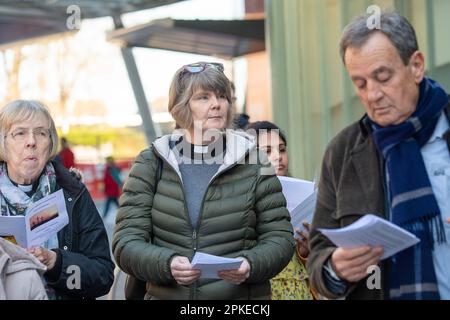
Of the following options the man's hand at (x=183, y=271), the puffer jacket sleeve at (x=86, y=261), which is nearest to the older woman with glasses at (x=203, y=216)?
the man's hand at (x=183, y=271)

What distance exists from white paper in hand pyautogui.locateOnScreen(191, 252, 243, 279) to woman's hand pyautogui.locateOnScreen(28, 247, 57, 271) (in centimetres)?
67

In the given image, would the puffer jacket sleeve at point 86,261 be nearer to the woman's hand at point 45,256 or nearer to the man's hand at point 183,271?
the woman's hand at point 45,256

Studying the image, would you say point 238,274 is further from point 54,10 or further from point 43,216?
point 54,10

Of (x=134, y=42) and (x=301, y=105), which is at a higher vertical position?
(x=134, y=42)

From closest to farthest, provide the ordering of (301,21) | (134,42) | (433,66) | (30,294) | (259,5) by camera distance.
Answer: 1. (30,294)
2. (433,66)
3. (301,21)
4. (134,42)
5. (259,5)

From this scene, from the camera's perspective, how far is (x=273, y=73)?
1340 cm

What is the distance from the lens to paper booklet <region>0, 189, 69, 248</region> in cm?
354

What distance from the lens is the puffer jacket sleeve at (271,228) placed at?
356 centimetres

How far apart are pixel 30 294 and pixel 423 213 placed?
59.6 inches

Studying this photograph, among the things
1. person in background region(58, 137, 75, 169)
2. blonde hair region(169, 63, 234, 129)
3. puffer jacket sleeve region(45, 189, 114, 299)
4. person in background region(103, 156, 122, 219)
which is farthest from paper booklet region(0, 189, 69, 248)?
person in background region(103, 156, 122, 219)

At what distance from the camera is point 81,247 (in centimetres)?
384
